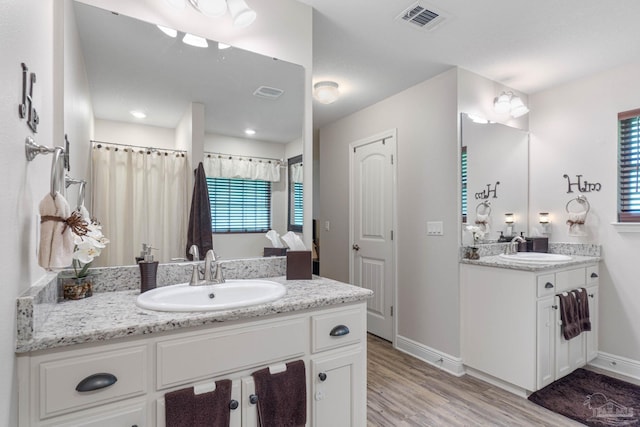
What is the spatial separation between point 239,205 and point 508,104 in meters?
2.52

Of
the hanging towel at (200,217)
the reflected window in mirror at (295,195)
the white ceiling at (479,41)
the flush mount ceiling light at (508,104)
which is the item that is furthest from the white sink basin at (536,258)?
the hanging towel at (200,217)

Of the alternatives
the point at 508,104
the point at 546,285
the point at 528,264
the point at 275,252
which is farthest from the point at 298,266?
the point at 508,104

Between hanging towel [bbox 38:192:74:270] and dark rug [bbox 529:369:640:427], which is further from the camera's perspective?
dark rug [bbox 529:369:640:427]

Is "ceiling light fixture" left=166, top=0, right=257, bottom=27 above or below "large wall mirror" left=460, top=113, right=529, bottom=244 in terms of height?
above

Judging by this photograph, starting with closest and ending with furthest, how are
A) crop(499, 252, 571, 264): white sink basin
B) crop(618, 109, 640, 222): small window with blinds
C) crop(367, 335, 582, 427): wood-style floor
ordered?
crop(367, 335, 582, 427): wood-style floor < crop(499, 252, 571, 264): white sink basin < crop(618, 109, 640, 222): small window with blinds

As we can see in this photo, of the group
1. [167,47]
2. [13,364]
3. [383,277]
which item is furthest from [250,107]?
[383,277]

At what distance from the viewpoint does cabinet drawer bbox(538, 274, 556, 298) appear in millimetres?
2273

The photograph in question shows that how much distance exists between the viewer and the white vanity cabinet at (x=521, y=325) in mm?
2268

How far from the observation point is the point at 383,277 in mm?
3422

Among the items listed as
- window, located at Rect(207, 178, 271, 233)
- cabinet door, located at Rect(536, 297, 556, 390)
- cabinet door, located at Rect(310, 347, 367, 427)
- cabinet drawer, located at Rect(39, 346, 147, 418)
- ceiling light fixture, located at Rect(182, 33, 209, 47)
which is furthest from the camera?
cabinet door, located at Rect(536, 297, 556, 390)

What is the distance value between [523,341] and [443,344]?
0.64 meters

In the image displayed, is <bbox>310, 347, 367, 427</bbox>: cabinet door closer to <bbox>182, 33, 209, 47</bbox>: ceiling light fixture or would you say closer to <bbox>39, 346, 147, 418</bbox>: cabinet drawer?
<bbox>39, 346, 147, 418</bbox>: cabinet drawer

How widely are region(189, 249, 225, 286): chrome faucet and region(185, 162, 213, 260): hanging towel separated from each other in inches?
5.1

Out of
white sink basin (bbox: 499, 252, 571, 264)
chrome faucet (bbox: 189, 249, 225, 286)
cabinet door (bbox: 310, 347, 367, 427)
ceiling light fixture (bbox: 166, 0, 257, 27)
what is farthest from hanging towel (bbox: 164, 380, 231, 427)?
white sink basin (bbox: 499, 252, 571, 264)
